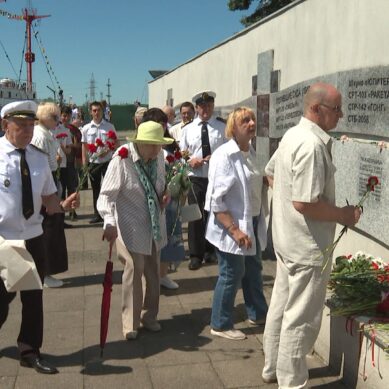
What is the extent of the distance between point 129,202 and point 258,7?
2299 cm

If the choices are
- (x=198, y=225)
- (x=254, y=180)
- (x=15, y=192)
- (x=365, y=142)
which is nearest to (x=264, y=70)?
(x=198, y=225)

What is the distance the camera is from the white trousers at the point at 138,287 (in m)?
4.33

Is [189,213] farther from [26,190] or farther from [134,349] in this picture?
[26,190]

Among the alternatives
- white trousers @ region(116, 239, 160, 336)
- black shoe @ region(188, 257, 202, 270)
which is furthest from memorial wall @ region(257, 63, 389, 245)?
black shoe @ region(188, 257, 202, 270)

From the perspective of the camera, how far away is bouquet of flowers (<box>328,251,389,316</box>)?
3.54 metres

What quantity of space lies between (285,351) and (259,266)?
55.2 inches

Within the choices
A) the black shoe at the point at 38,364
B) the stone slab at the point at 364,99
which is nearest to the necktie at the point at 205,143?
the stone slab at the point at 364,99

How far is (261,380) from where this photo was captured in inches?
145

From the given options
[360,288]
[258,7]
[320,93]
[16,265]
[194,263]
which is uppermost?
[258,7]

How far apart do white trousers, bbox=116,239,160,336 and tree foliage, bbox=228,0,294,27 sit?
72.4ft

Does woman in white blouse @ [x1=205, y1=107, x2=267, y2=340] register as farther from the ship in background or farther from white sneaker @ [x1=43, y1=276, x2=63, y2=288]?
the ship in background

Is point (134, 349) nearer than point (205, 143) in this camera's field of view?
Yes

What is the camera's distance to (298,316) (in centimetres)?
321

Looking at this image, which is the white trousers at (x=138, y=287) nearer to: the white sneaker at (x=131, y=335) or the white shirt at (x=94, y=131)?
the white sneaker at (x=131, y=335)
